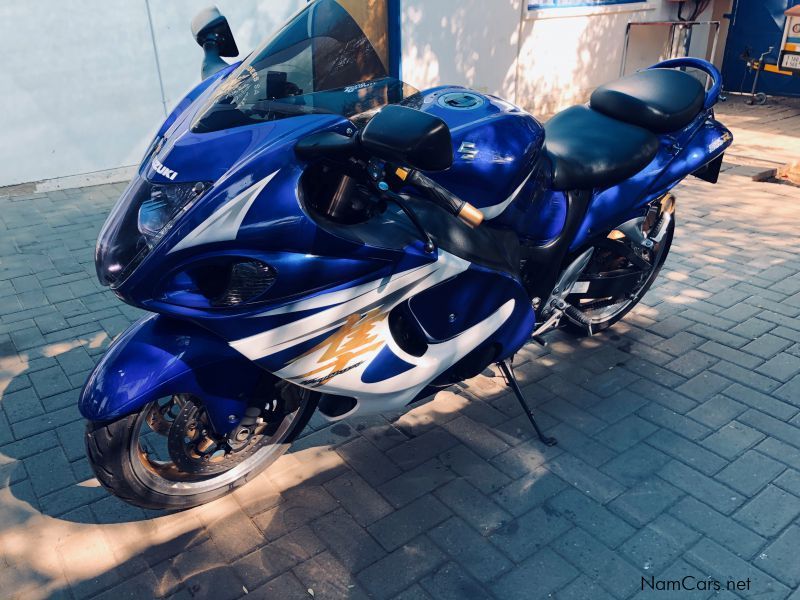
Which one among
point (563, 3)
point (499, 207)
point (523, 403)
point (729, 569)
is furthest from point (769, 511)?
point (563, 3)

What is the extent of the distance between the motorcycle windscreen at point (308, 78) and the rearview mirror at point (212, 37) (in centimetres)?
64

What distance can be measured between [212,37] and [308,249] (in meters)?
Answer: 1.45

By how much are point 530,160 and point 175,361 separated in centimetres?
150

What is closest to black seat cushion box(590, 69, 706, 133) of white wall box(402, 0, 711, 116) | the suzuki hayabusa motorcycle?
the suzuki hayabusa motorcycle

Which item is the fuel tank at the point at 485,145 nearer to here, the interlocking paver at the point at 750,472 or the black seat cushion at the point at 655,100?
the black seat cushion at the point at 655,100

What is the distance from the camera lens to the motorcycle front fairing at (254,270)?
2162mm

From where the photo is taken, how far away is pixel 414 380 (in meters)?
2.72

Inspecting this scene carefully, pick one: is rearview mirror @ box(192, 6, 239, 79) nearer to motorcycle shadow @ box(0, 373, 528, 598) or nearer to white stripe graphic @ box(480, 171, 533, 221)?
white stripe graphic @ box(480, 171, 533, 221)

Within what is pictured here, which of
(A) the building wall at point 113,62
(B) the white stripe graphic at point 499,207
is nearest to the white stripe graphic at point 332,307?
(B) the white stripe graphic at point 499,207

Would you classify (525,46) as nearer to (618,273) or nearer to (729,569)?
(618,273)

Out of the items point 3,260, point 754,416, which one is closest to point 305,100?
point 754,416

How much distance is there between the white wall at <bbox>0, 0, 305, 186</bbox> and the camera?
6258 mm

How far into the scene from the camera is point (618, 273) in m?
3.76

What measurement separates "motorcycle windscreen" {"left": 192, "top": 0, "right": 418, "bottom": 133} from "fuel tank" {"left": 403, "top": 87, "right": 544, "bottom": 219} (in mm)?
187
